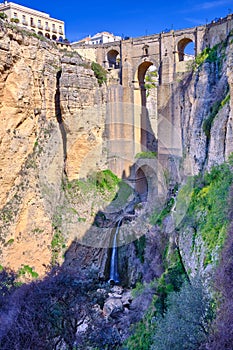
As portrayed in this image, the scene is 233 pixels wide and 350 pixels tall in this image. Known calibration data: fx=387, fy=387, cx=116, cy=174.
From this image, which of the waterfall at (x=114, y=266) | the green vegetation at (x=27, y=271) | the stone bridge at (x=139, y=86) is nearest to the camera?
the green vegetation at (x=27, y=271)

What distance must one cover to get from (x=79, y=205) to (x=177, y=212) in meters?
6.62

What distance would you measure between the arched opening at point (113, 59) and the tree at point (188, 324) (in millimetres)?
19755

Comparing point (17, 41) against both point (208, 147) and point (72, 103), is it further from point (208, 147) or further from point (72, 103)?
point (208, 147)

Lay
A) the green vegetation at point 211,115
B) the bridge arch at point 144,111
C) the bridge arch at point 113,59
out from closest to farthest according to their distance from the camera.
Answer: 1. the green vegetation at point 211,115
2. the bridge arch at point 144,111
3. the bridge arch at point 113,59

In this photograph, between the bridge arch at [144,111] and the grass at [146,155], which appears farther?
the bridge arch at [144,111]

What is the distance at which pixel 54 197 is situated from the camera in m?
18.3

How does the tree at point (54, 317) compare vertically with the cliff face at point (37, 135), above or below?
below

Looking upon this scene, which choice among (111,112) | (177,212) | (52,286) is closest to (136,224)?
(177,212)

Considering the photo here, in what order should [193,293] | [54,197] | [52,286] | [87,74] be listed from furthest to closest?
[87,74]
[54,197]
[52,286]
[193,293]

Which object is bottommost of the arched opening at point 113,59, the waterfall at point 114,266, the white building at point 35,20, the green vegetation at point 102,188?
the waterfall at point 114,266

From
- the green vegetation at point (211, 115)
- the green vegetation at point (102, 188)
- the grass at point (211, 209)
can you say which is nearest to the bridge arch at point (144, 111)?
the green vegetation at point (102, 188)

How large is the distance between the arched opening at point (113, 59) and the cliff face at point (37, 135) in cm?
447

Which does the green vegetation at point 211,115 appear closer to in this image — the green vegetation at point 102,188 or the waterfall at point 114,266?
the waterfall at point 114,266

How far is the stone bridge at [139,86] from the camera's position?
19953 mm
